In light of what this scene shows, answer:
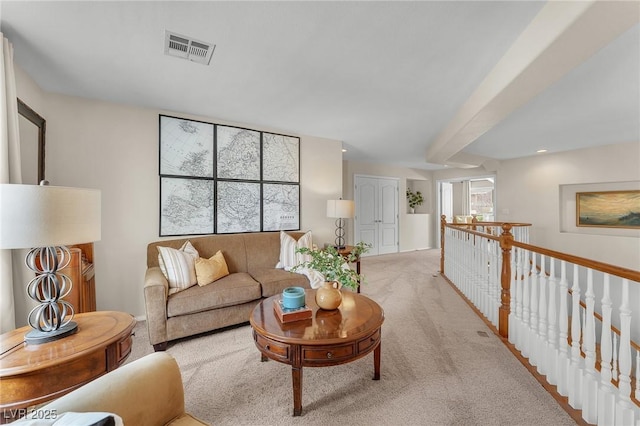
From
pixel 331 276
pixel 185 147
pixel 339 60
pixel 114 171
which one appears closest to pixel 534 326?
pixel 331 276

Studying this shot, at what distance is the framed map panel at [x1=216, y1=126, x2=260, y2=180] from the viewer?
3.34 m

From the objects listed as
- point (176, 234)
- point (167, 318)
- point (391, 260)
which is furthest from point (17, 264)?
point (391, 260)

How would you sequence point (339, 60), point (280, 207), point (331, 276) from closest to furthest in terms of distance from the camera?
point (331, 276) → point (339, 60) → point (280, 207)

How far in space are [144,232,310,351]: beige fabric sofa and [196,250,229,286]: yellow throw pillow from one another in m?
0.06

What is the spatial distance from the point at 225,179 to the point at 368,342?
2.62 metres

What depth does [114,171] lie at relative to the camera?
9.16 ft

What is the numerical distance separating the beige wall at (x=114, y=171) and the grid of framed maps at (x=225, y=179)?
0.16 m

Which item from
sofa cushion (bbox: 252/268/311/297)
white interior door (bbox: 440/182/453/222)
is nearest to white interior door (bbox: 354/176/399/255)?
white interior door (bbox: 440/182/453/222)

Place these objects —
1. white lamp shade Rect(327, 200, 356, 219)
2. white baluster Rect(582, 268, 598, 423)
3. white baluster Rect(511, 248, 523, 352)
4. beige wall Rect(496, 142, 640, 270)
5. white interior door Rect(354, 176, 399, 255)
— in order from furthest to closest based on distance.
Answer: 1. white interior door Rect(354, 176, 399, 255)
2. beige wall Rect(496, 142, 640, 270)
3. white lamp shade Rect(327, 200, 356, 219)
4. white baluster Rect(511, 248, 523, 352)
5. white baluster Rect(582, 268, 598, 423)

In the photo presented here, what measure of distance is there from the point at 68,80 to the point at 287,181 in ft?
7.99

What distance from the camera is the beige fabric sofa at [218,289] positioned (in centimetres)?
225

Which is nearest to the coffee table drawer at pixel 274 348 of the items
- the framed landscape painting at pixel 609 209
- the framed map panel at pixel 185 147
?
the framed map panel at pixel 185 147

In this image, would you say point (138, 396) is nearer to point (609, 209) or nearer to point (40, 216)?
point (40, 216)

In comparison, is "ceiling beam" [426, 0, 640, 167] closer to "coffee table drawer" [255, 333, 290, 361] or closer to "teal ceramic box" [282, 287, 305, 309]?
"teal ceramic box" [282, 287, 305, 309]
